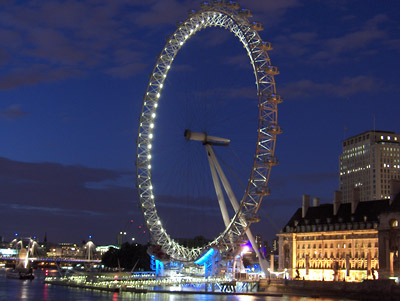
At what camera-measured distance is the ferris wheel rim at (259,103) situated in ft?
211

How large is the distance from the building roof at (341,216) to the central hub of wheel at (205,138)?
21.5 metres

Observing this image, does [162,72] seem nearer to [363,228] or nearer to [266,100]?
[266,100]

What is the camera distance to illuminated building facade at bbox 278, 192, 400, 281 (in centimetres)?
7419

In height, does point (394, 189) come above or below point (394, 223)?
above

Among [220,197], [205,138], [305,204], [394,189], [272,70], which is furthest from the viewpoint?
[305,204]

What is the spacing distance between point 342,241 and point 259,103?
30310 mm

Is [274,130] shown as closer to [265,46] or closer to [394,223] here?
[265,46]

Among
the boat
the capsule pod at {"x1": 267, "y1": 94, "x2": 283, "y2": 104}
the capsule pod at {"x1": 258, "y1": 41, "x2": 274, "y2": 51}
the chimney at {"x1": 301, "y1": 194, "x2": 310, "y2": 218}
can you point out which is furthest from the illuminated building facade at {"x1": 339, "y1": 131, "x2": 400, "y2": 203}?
the capsule pod at {"x1": 258, "y1": 41, "x2": 274, "y2": 51}

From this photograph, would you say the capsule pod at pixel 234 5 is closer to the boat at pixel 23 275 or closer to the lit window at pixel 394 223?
the lit window at pixel 394 223

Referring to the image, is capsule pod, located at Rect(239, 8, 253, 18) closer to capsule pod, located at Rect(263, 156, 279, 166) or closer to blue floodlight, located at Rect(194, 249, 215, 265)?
capsule pod, located at Rect(263, 156, 279, 166)


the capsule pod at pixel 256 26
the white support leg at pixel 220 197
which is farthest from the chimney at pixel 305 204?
the capsule pod at pixel 256 26

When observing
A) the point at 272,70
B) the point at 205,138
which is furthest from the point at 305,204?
the point at 272,70

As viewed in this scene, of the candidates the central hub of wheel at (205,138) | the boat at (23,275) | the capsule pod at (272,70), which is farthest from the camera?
the boat at (23,275)

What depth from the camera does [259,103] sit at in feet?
212
